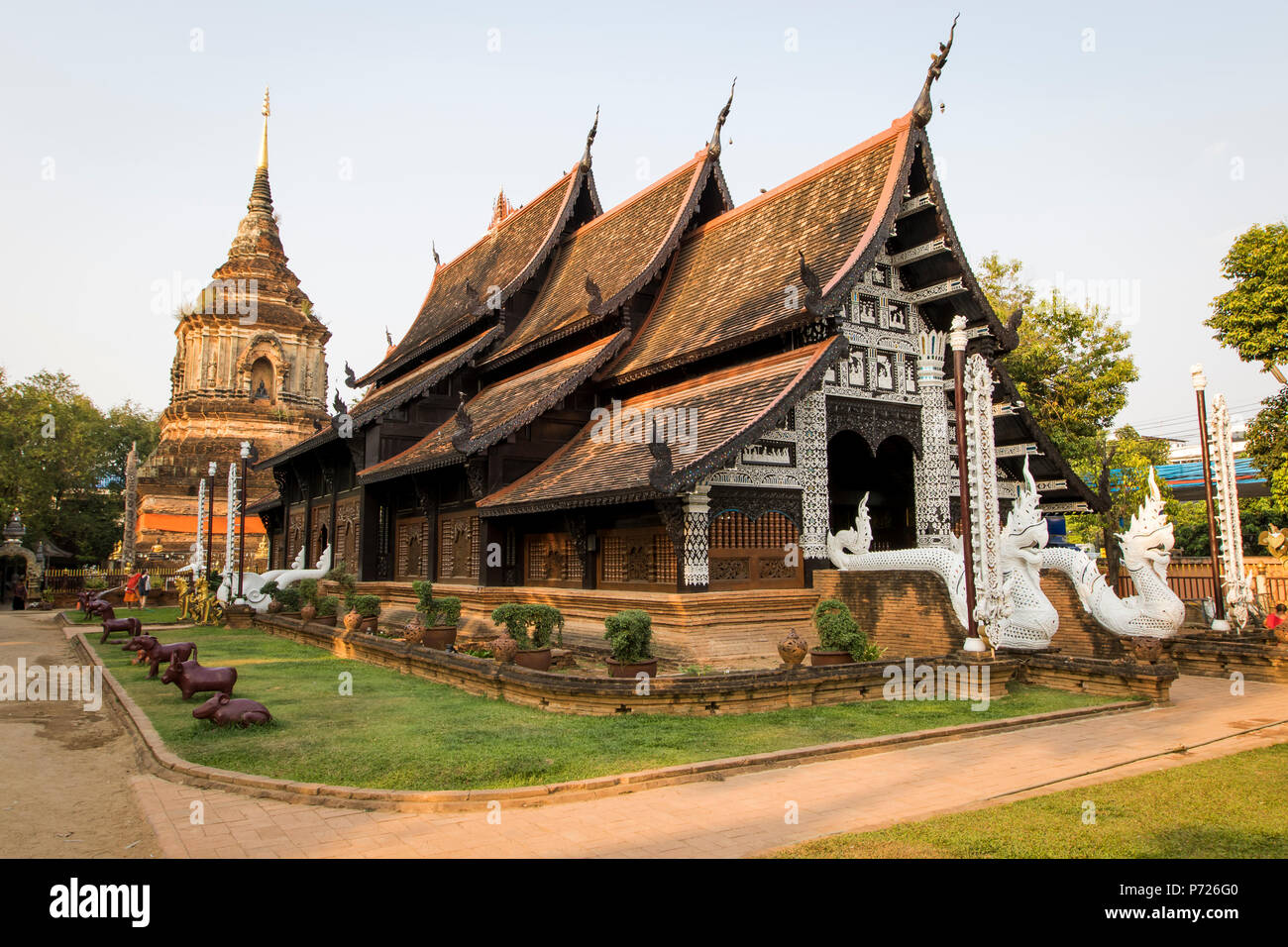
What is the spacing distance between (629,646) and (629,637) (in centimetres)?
12

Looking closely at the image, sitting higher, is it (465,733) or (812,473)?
(812,473)

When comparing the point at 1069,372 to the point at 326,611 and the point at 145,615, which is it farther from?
the point at 145,615

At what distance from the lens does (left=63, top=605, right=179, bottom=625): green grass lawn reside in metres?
24.0

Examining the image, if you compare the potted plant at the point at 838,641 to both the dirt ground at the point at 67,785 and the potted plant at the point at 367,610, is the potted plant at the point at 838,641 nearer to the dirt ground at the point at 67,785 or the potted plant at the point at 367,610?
the dirt ground at the point at 67,785

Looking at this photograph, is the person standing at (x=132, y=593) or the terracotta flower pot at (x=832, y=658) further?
the person standing at (x=132, y=593)

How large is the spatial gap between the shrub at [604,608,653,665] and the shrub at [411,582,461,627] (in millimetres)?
4751

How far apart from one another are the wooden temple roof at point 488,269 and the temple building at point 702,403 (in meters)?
0.19

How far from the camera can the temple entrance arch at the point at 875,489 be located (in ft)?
57.8

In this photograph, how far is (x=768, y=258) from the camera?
15969 millimetres

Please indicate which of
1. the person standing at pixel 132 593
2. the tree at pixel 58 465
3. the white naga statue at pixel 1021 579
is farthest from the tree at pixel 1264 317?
the tree at pixel 58 465

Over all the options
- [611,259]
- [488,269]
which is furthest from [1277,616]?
[488,269]

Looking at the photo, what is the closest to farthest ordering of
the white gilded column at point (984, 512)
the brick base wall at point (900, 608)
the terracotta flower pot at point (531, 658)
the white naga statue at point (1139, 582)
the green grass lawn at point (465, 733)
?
1. the green grass lawn at point (465, 733)
2. the white gilded column at point (984, 512)
3. the terracotta flower pot at point (531, 658)
4. the brick base wall at point (900, 608)
5. the white naga statue at point (1139, 582)

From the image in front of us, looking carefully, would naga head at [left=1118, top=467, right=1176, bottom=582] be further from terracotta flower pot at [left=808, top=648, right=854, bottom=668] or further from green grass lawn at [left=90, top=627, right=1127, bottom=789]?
terracotta flower pot at [left=808, top=648, right=854, bottom=668]

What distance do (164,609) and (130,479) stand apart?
47.1 feet
